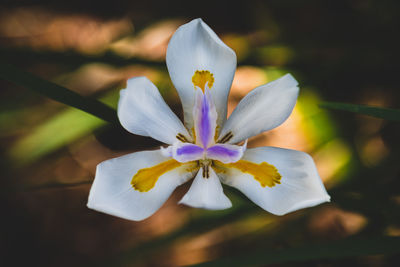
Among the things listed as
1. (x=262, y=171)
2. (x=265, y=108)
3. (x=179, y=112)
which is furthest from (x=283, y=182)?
(x=179, y=112)

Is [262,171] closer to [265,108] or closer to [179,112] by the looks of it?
[265,108]

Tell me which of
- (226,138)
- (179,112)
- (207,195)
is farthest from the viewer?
(179,112)

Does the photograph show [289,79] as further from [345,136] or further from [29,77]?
[345,136]

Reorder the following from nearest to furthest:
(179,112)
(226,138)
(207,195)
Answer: (207,195)
(226,138)
(179,112)

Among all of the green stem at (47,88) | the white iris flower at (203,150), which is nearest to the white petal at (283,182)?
the white iris flower at (203,150)

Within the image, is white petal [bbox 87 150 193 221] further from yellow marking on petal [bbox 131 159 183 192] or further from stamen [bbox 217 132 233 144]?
stamen [bbox 217 132 233 144]

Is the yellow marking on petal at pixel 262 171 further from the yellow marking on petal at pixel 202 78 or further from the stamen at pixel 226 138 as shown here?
the yellow marking on petal at pixel 202 78

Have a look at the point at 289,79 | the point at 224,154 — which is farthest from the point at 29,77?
the point at 289,79

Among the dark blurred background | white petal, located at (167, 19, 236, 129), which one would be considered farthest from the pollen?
the dark blurred background
